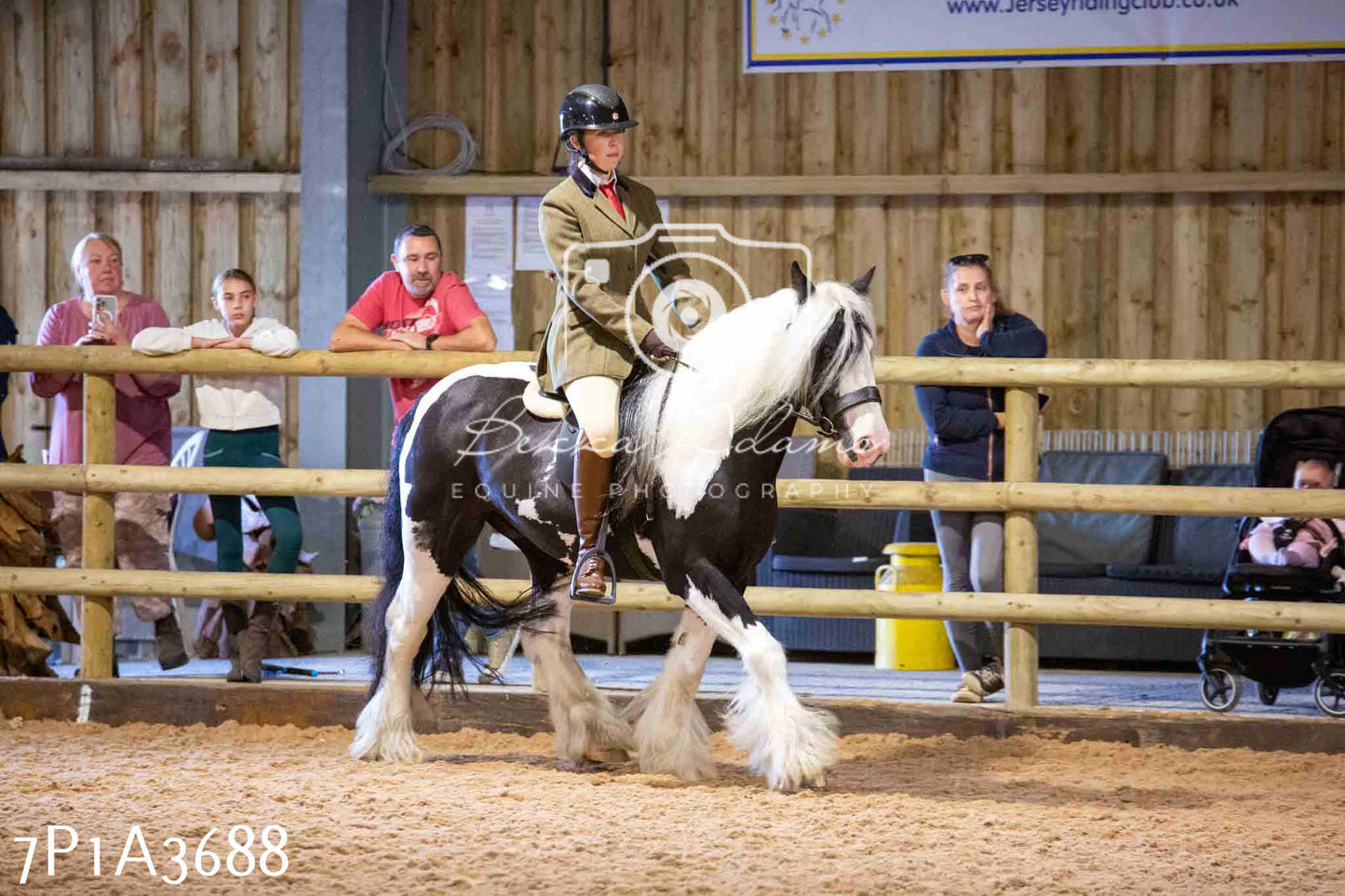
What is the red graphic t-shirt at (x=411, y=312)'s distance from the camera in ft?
17.4

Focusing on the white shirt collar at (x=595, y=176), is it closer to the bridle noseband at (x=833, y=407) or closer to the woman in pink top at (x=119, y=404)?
the bridle noseband at (x=833, y=407)

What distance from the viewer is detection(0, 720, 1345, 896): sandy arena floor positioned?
3027 mm

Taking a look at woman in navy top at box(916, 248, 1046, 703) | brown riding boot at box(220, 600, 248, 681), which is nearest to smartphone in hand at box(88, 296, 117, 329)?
brown riding boot at box(220, 600, 248, 681)

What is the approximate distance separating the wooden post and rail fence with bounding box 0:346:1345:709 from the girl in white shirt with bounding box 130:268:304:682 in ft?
1.08

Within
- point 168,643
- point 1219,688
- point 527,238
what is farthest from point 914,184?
point 168,643

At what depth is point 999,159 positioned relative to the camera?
341 inches

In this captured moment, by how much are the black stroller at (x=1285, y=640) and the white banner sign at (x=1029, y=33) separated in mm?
A: 2819

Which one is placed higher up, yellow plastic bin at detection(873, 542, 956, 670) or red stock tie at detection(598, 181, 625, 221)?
red stock tie at detection(598, 181, 625, 221)

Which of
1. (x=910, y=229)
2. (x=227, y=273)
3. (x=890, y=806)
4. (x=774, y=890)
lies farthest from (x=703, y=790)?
(x=910, y=229)

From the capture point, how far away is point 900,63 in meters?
8.23

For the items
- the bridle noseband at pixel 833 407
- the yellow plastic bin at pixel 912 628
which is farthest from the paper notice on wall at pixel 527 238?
the bridle noseband at pixel 833 407

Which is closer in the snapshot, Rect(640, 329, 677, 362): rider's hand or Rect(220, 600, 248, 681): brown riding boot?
Rect(640, 329, 677, 362): rider's hand

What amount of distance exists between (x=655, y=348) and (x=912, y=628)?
357 cm

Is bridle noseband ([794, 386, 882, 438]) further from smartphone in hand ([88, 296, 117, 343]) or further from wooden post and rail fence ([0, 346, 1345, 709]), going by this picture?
smartphone in hand ([88, 296, 117, 343])
